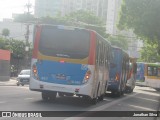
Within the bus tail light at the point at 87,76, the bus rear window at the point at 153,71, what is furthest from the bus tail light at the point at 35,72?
the bus rear window at the point at 153,71

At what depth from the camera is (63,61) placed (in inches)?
722

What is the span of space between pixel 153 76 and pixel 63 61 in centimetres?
3434

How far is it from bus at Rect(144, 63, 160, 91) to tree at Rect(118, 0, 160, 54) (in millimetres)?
6604

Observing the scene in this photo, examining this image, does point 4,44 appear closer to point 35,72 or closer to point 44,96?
point 44,96

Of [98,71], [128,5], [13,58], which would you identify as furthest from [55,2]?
[98,71]

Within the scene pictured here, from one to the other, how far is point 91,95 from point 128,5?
26.2m

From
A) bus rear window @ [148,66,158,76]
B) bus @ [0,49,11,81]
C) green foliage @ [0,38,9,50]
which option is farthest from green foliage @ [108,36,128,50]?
bus @ [0,49,11,81]

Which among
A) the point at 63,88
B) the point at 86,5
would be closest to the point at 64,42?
the point at 63,88

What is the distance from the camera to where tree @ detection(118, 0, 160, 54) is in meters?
39.8

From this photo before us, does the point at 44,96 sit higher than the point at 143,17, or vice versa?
the point at 143,17

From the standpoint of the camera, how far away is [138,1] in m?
42.1

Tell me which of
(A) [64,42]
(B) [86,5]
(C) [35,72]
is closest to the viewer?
(C) [35,72]

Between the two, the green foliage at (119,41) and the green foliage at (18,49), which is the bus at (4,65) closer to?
the green foliage at (18,49)

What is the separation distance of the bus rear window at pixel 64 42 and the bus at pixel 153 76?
33.4 metres
